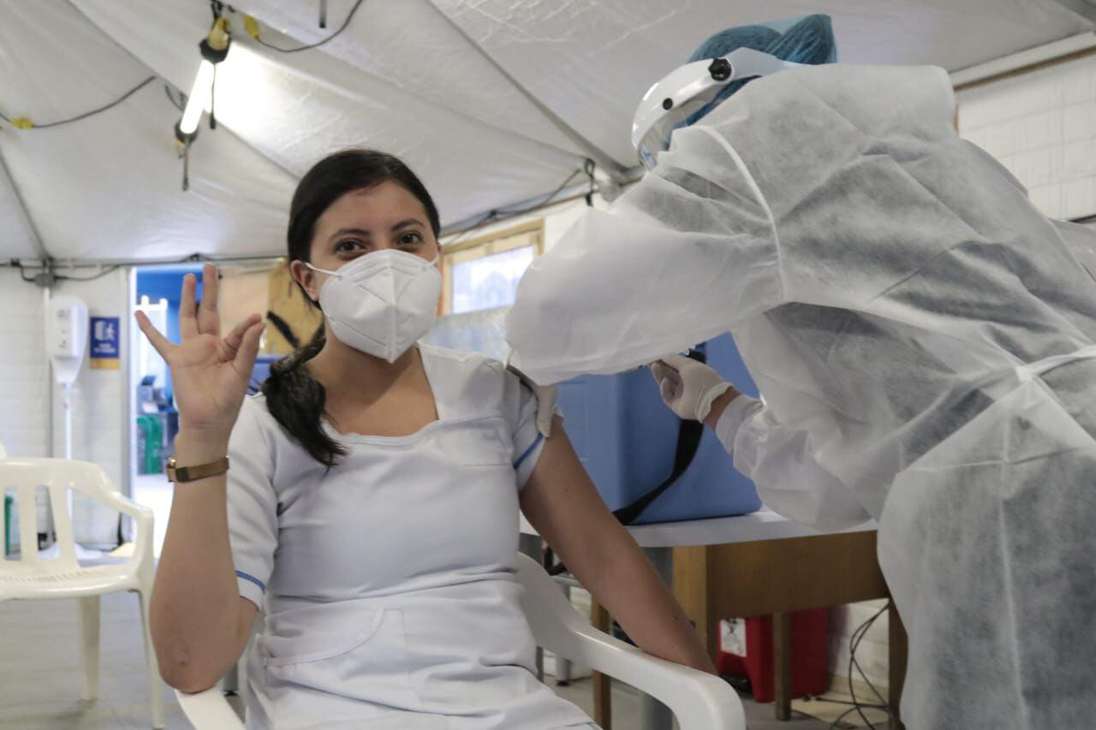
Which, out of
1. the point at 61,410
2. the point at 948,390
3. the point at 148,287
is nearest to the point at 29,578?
the point at 948,390

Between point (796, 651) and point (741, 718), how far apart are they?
7.25 feet

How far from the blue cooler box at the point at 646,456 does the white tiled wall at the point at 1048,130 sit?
144 centimetres

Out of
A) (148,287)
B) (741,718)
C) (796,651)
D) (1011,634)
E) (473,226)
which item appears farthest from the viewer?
(148,287)

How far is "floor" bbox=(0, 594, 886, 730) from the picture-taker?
288cm

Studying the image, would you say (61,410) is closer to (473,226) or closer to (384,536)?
(473,226)

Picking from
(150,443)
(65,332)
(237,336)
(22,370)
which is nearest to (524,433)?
(237,336)

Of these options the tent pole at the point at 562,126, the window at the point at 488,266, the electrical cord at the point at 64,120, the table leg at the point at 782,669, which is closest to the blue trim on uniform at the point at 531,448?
the table leg at the point at 782,669

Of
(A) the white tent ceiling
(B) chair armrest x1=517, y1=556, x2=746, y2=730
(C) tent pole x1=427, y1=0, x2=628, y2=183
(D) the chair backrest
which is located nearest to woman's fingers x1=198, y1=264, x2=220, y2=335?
(B) chair armrest x1=517, y1=556, x2=746, y2=730

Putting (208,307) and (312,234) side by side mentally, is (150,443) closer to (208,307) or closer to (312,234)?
(312,234)

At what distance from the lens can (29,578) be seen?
2.82 metres

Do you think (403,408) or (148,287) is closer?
(403,408)

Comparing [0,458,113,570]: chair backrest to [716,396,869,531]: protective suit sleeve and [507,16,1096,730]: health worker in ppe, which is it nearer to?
[716,396,869,531]: protective suit sleeve

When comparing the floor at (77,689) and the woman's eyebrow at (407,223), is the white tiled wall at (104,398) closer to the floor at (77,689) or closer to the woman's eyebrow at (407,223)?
the floor at (77,689)

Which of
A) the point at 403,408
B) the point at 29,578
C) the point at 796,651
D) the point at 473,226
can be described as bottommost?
the point at 796,651
